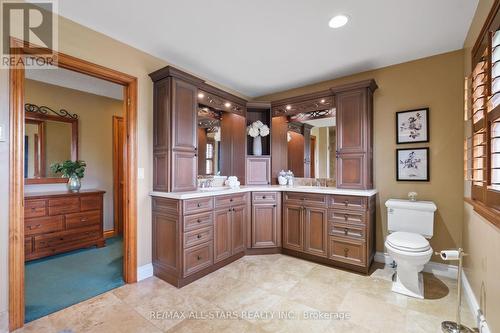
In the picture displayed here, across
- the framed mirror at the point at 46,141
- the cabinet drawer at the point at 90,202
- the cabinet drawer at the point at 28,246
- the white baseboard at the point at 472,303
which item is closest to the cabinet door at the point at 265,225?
the white baseboard at the point at 472,303

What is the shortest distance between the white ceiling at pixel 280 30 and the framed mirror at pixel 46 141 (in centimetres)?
211

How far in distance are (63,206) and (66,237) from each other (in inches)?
17.6

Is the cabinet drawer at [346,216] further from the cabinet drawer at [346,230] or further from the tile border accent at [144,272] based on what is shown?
the tile border accent at [144,272]

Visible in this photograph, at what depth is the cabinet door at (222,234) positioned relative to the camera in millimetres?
2789

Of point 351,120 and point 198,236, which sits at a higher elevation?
point 351,120

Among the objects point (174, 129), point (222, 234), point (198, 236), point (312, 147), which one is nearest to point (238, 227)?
point (222, 234)

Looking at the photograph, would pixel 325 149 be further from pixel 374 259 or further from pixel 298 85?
pixel 374 259

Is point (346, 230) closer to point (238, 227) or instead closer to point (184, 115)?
point (238, 227)

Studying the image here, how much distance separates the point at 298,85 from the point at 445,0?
2014 millimetres

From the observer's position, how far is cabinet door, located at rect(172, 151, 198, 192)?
8.45 ft

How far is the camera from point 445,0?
183 cm

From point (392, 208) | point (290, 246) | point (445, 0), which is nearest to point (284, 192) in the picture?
point (290, 246)

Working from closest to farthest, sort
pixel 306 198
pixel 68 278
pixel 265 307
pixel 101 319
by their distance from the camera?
pixel 101 319
pixel 265 307
pixel 68 278
pixel 306 198

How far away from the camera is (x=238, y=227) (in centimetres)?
312
